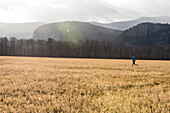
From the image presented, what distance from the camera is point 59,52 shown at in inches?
3612

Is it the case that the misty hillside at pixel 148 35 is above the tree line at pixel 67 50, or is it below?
above

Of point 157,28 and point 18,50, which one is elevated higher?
point 157,28

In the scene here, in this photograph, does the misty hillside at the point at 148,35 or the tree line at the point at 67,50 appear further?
the misty hillside at the point at 148,35

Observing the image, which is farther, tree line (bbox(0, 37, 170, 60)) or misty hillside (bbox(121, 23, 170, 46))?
misty hillside (bbox(121, 23, 170, 46))

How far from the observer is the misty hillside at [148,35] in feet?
468

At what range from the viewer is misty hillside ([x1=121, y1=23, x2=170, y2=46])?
14250 centimetres

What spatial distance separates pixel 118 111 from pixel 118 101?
0.82 meters

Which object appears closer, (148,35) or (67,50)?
(67,50)

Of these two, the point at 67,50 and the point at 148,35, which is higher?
the point at 148,35

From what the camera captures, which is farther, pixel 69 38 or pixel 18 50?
pixel 69 38

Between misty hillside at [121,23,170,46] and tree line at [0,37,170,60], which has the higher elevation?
misty hillside at [121,23,170,46]

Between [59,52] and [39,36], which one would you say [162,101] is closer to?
[59,52]

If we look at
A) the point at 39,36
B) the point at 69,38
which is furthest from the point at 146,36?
the point at 39,36

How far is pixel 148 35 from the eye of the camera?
150m
